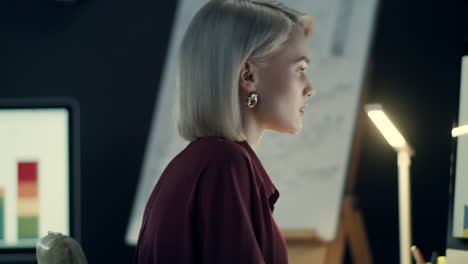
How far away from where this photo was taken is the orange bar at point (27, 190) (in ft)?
5.09

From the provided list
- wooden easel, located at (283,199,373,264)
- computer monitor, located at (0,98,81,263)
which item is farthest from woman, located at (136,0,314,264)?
wooden easel, located at (283,199,373,264)

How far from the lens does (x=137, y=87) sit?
2523 mm

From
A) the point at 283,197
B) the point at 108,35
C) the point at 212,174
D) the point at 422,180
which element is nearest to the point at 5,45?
the point at 108,35

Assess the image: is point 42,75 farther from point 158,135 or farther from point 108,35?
point 158,135

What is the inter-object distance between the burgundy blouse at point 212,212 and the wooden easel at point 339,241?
98cm

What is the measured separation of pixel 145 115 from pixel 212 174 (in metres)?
1.67

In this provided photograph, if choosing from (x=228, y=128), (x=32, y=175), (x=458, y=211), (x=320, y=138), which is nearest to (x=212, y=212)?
(x=228, y=128)

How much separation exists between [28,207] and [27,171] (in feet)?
0.29

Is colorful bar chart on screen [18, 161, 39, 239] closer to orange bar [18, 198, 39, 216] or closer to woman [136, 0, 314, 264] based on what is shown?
orange bar [18, 198, 39, 216]

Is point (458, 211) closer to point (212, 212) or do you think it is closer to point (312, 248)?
point (212, 212)

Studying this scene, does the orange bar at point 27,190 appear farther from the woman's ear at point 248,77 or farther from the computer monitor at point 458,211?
the computer monitor at point 458,211

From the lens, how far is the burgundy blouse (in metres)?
0.87

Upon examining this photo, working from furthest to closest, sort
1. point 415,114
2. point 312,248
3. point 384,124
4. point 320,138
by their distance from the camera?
point 415,114
point 320,138
point 312,248
point 384,124

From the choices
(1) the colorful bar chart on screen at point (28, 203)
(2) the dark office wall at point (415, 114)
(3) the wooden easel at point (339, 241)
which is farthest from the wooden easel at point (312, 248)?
(1) the colorful bar chart on screen at point (28, 203)
